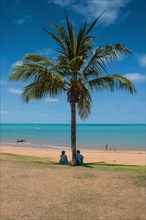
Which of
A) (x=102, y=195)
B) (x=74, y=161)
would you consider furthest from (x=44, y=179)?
(x=74, y=161)

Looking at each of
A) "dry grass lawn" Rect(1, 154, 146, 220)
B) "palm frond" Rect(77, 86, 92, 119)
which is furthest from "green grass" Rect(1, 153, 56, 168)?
"palm frond" Rect(77, 86, 92, 119)

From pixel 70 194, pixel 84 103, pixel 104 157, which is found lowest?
pixel 104 157

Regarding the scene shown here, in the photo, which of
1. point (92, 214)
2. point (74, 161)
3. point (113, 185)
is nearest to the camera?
point (92, 214)

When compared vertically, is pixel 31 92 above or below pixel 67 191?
above

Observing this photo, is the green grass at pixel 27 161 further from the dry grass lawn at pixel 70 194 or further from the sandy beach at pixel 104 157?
the sandy beach at pixel 104 157

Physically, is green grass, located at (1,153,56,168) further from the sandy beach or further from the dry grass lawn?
the sandy beach

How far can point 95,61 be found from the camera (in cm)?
1630

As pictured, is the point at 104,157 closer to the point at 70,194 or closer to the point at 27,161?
the point at 27,161

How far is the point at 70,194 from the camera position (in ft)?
29.8

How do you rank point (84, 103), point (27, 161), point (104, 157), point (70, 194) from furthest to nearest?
point (104, 157) < point (84, 103) < point (27, 161) < point (70, 194)

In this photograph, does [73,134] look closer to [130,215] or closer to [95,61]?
[95,61]

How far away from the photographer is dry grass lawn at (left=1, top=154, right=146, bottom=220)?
301 inches

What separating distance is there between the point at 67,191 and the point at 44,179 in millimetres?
1518

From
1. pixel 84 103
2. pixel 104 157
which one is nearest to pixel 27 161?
pixel 84 103
